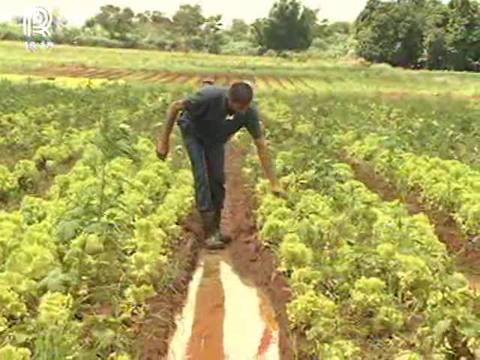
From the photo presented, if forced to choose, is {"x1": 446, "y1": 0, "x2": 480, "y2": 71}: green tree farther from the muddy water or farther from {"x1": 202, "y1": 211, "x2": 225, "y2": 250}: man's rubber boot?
the muddy water

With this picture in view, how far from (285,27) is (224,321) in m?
69.0

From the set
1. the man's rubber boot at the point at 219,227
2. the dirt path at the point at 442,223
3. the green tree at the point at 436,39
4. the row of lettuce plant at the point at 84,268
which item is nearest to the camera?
the row of lettuce plant at the point at 84,268

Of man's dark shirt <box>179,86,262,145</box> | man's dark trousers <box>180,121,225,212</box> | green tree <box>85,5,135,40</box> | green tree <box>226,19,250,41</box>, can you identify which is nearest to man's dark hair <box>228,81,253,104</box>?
man's dark shirt <box>179,86,262,145</box>

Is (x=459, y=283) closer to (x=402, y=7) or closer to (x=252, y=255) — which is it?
(x=252, y=255)

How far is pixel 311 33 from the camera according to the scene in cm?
7938

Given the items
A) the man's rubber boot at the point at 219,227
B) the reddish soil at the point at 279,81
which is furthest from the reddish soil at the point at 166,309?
the reddish soil at the point at 279,81

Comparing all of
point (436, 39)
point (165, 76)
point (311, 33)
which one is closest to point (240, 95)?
point (165, 76)

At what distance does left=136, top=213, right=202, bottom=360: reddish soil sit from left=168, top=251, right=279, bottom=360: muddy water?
73mm

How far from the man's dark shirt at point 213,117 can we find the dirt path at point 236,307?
46.2 inches

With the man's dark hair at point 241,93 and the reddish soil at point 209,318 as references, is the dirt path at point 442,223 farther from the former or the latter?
the man's dark hair at point 241,93

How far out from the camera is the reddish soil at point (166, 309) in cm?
616

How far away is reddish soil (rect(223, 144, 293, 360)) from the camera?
7.17 m

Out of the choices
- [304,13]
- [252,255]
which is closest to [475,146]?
[252,255]

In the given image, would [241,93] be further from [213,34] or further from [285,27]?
[213,34]
